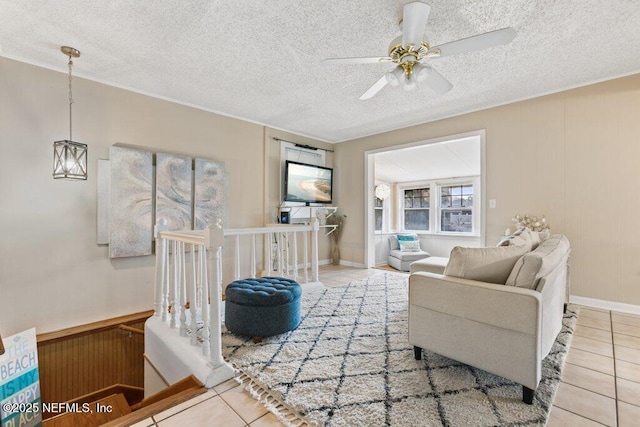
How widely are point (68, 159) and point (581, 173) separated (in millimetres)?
5517

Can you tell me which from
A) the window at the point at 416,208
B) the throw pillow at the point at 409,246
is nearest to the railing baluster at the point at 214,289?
the throw pillow at the point at 409,246

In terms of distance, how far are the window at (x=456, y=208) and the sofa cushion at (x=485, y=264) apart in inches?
188

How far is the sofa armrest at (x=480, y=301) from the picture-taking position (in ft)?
4.95

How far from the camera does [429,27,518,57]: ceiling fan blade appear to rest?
5.91 ft

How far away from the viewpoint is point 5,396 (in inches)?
63.2

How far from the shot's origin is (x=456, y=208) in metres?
6.47

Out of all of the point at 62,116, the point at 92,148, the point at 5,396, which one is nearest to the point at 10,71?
Result: the point at 62,116

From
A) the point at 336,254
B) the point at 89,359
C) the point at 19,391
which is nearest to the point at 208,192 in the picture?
the point at 89,359

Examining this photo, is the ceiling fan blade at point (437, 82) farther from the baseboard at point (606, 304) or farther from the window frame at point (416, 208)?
the window frame at point (416, 208)

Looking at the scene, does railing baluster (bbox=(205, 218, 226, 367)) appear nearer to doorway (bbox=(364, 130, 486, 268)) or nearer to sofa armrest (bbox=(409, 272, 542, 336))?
sofa armrest (bbox=(409, 272, 542, 336))

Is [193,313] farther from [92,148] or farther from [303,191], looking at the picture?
[303,191]

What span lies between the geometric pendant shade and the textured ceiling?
879mm

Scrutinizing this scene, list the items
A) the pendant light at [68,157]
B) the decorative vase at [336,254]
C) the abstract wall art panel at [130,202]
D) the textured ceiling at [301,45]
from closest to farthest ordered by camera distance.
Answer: the textured ceiling at [301,45], the pendant light at [68,157], the abstract wall art panel at [130,202], the decorative vase at [336,254]

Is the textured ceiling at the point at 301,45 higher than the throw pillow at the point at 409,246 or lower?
higher
